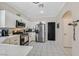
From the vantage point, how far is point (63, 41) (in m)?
7.98

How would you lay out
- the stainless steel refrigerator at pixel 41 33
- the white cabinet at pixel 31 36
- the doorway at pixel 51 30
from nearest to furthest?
the white cabinet at pixel 31 36
the stainless steel refrigerator at pixel 41 33
the doorway at pixel 51 30

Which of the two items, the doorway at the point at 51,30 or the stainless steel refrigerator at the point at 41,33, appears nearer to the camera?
the stainless steel refrigerator at the point at 41,33

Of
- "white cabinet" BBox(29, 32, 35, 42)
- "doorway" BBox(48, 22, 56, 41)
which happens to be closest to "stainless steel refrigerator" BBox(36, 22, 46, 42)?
"white cabinet" BBox(29, 32, 35, 42)

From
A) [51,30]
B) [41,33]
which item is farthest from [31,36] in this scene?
[51,30]

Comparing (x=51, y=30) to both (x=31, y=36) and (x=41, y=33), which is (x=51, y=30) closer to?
(x=41, y=33)

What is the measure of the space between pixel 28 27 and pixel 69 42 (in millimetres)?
5233

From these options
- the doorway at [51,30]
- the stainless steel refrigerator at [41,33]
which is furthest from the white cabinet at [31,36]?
the doorway at [51,30]

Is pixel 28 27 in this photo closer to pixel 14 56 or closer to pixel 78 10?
pixel 78 10

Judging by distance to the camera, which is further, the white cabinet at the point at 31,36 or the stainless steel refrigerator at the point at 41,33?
the stainless steel refrigerator at the point at 41,33

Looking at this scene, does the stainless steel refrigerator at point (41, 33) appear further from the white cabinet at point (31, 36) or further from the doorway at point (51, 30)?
the doorway at point (51, 30)

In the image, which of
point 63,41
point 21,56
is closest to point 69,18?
point 63,41

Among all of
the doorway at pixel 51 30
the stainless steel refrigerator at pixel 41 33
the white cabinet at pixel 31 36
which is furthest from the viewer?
the doorway at pixel 51 30

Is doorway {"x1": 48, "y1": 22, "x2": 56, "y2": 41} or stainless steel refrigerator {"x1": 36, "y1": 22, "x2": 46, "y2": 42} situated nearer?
stainless steel refrigerator {"x1": 36, "y1": 22, "x2": 46, "y2": 42}

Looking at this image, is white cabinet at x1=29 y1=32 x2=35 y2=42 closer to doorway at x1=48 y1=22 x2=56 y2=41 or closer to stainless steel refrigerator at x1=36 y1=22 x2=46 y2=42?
stainless steel refrigerator at x1=36 y1=22 x2=46 y2=42
